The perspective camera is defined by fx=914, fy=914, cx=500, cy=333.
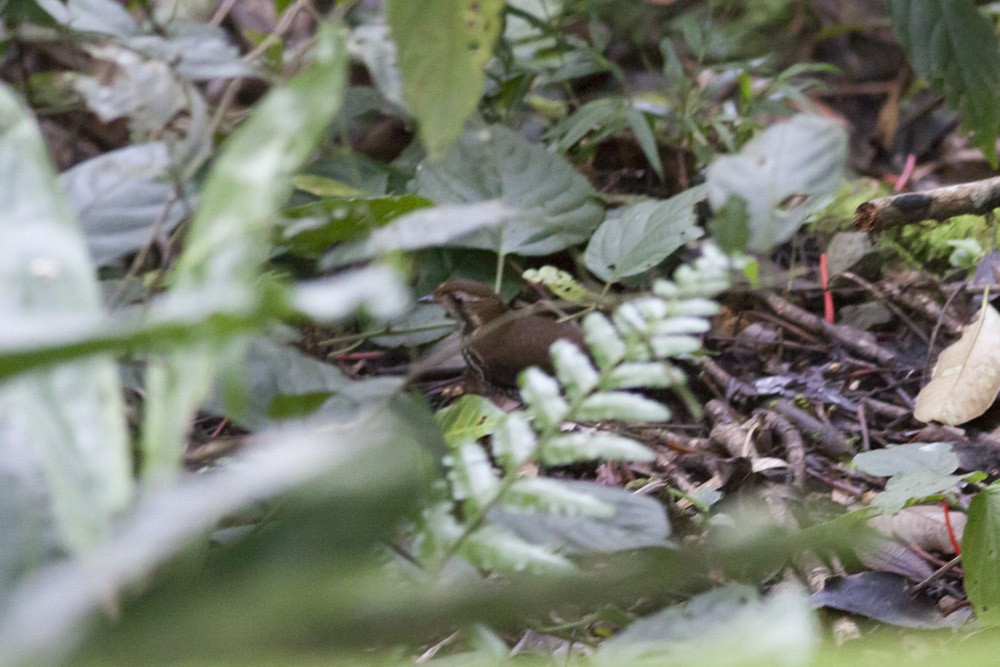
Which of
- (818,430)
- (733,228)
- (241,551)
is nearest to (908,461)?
(818,430)

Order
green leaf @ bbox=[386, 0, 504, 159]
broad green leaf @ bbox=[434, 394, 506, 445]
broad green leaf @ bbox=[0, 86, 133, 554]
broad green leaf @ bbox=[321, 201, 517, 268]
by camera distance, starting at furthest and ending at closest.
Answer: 1. broad green leaf @ bbox=[434, 394, 506, 445]
2. green leaf @ bbox=[386, 0, 504, 159]
3. broad green leaf @ bbox=[321, 201, 517, 268]
4. broad green leaf @ bbox=[0, 86, 133, 554]

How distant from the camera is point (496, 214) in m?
0.63

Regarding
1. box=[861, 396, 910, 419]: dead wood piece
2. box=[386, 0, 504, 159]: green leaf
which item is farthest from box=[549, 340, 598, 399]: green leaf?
box=[861, 396, 910, 419]: dead wood piece

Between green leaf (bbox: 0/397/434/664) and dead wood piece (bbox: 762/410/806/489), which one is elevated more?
green leaf (bbox: 0/397/434/664)

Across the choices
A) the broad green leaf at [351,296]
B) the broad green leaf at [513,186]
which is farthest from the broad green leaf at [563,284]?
the broad green leaf at [351,296]

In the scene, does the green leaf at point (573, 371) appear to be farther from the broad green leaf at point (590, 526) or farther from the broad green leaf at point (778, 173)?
the broad green leaf at point (778, 173)

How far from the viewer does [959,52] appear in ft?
4.66

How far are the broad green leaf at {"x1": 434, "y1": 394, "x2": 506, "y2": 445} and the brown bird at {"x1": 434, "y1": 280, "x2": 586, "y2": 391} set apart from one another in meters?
0.36

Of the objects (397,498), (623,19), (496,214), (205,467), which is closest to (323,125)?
(496,214)

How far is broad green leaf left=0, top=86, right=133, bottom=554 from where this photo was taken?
521 millimetres

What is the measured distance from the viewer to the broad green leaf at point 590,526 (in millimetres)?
631

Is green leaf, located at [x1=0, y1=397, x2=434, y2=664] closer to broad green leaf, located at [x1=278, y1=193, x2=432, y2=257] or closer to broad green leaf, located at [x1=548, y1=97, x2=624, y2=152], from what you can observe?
broad green leaf, located at [x1=278, y1=193, x2=432, y2=257]

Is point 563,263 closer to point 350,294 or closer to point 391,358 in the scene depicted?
point 391,358

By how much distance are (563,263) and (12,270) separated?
1290 millimetres
